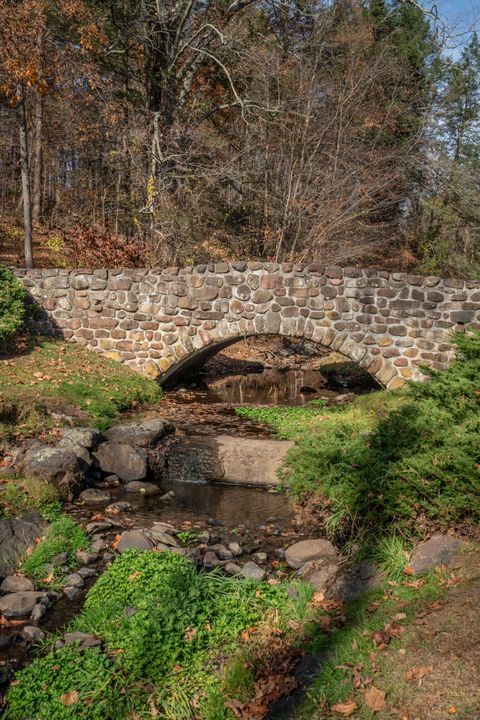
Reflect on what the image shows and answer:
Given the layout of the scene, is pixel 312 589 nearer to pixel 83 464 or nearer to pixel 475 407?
pixel 475 407

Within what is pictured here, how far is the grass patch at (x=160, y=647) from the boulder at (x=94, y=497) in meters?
2.10

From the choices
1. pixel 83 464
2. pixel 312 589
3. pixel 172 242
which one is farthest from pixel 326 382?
pixel 312 589

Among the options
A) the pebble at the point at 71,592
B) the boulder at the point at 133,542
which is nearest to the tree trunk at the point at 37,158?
the boulder at the point at 133,542

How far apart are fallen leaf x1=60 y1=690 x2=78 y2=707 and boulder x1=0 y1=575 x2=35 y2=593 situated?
58.5 inches

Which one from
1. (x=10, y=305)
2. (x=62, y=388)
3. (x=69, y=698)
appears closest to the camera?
(x=69, y=698)

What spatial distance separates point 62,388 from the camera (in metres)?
10.4

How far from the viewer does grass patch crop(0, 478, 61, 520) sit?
21.0 ft

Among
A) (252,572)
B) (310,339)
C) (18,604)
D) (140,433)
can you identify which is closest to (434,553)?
(252,572)

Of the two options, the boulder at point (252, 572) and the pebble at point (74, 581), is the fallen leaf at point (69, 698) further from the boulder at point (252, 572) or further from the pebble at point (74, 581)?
the boulder at point (252, 572)

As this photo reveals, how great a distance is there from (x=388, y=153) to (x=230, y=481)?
1535 cm

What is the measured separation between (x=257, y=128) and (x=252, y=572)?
1602 centimetres

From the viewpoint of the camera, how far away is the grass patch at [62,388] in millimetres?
8922

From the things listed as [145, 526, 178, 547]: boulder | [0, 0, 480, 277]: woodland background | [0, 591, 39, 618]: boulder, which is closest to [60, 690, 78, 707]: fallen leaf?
[0, 591, 39, 618]: boulder

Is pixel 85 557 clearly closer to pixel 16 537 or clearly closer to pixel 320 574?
pixel 16 537
